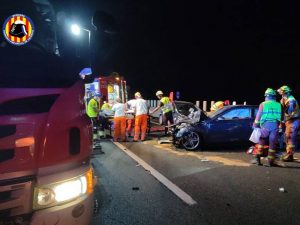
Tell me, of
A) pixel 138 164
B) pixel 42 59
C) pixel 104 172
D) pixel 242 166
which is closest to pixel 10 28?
pixel 42 59

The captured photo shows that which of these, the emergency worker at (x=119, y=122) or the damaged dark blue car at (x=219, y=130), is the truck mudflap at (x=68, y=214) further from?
the emergency worker at (x=119, y=122)

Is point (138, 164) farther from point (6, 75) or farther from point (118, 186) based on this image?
point (6, 75)

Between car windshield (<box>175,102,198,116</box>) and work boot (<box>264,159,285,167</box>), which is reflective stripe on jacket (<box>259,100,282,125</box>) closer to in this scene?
work boot (<box>264,159,285,167</box>)

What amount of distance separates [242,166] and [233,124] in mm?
2927

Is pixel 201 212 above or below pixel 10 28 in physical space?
below

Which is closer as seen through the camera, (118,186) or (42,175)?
(42,175)

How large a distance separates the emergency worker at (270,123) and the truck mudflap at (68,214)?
644 cm

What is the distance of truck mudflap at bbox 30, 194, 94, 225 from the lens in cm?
255

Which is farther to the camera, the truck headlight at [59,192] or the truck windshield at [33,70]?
the truck windshield at [33,70]

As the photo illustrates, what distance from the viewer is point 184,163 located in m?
9.11

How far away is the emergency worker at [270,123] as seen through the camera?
8477mm

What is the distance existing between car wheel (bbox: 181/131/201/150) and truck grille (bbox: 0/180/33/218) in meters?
9.13

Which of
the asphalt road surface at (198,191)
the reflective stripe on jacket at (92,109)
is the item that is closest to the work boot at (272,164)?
the asphalt road surface at (198,191)

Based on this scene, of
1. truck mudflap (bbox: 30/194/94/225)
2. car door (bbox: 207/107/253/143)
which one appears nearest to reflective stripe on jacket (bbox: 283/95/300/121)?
car door (bbox: 207/107/253/143)
